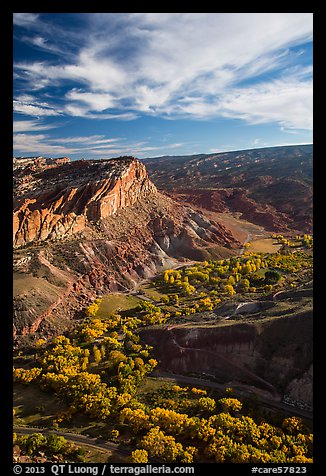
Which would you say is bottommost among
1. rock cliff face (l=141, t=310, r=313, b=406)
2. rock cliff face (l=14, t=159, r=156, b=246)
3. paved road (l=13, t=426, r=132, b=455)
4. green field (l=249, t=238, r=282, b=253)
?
paved road (l=13, t=426, r=132, b=455)

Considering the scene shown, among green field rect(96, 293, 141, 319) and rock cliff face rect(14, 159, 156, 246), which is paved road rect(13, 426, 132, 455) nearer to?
green field rect(96, 293, 141, 319)

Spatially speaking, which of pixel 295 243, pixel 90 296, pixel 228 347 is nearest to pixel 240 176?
pixel 295 243

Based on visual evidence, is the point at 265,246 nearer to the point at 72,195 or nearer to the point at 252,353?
the point at 72,195

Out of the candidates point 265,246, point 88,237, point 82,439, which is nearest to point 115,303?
point 88,237

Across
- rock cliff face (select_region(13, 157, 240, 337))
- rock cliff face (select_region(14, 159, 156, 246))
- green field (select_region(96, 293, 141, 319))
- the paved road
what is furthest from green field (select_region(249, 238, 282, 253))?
the paved road
